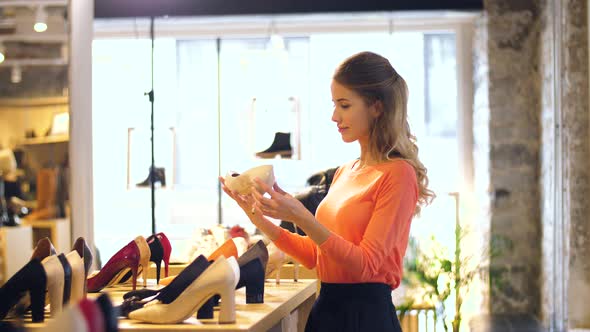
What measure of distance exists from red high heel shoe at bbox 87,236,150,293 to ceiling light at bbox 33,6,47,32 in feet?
6.33

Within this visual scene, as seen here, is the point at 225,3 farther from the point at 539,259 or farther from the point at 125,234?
the point at 539,259

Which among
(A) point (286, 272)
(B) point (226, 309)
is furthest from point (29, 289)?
(A) point (286, 272)

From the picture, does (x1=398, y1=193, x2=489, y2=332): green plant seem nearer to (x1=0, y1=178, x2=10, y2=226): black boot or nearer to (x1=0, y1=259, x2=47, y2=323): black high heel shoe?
(x1=0, y1=178, x2=10, y2=226): black boot

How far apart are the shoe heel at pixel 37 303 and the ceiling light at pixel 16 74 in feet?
8.24

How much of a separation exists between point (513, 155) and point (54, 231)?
4498 mm

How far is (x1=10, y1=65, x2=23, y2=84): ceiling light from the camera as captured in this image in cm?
483

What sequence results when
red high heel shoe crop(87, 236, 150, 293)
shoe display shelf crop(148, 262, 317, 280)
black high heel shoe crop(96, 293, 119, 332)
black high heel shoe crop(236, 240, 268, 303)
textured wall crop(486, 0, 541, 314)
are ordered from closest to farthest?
1. black high heel shoe crop(96, 293, 119, 332)
2. black high heel shoe crop(236, 240, 268, 303)
3. red high heel shoe crop(87, 236, 150, 293)
4. shoe display shelf crop(148, 262, 317, 280)
5. textured wall crop(486, 0, 541, 314)

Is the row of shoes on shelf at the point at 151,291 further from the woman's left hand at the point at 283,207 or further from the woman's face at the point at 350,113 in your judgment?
the woman's face at the point at 350,113

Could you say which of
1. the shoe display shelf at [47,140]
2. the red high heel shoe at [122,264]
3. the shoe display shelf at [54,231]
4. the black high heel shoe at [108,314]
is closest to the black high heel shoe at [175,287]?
the red high heel shoe at [122,264]

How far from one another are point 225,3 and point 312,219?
5.93m

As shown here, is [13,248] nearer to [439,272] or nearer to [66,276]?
[66,276]

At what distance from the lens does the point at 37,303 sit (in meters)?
2.54

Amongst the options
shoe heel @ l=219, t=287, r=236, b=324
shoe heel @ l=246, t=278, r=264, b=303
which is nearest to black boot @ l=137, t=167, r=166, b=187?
shoe heel @ l=246, t=278, r=264, b=303

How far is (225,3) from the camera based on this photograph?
8.15m
